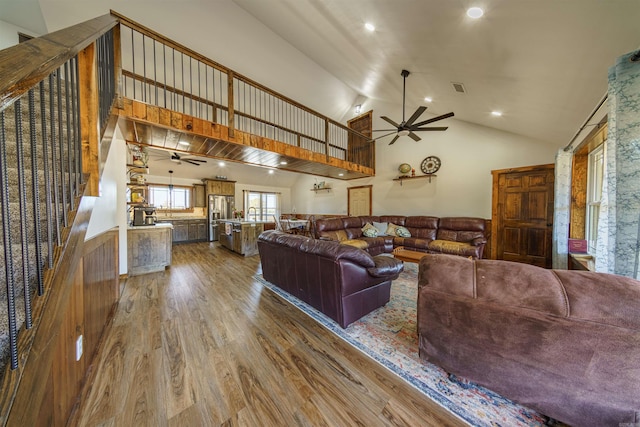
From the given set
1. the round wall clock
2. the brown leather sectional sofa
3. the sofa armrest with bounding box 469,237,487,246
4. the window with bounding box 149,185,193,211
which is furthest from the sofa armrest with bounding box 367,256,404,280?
the window with bounding box 149,185,193,211

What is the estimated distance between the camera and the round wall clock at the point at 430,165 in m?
5.47

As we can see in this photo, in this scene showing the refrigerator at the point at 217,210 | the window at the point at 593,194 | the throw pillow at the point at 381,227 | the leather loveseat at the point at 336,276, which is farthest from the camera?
the refrigerator at the point at 217,210

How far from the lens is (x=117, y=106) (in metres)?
2.45

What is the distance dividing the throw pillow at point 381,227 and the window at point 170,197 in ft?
21.6

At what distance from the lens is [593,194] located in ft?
10.3

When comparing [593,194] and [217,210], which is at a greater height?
[593,194]

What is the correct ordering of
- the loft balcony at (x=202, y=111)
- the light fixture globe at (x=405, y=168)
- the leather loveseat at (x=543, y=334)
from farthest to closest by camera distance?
the light fixture globe at (x=405, y=168), the loft balcony at (x=202, y=111), the leather loveseat at (x=543, y=334)

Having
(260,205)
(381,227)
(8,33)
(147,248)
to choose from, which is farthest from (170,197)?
(381,227)

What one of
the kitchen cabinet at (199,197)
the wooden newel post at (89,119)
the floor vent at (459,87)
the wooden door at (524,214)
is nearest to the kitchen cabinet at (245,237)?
the kitchen cabinet at (199,197)

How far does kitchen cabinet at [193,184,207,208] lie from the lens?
303 inches

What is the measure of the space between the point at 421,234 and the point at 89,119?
578 cm

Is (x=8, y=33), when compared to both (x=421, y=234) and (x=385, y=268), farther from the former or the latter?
(x=421, y=234)

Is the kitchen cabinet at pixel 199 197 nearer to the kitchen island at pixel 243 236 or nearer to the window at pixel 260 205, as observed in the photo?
the window at pixel 260 205

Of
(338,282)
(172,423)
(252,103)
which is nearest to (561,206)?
(338,282)
